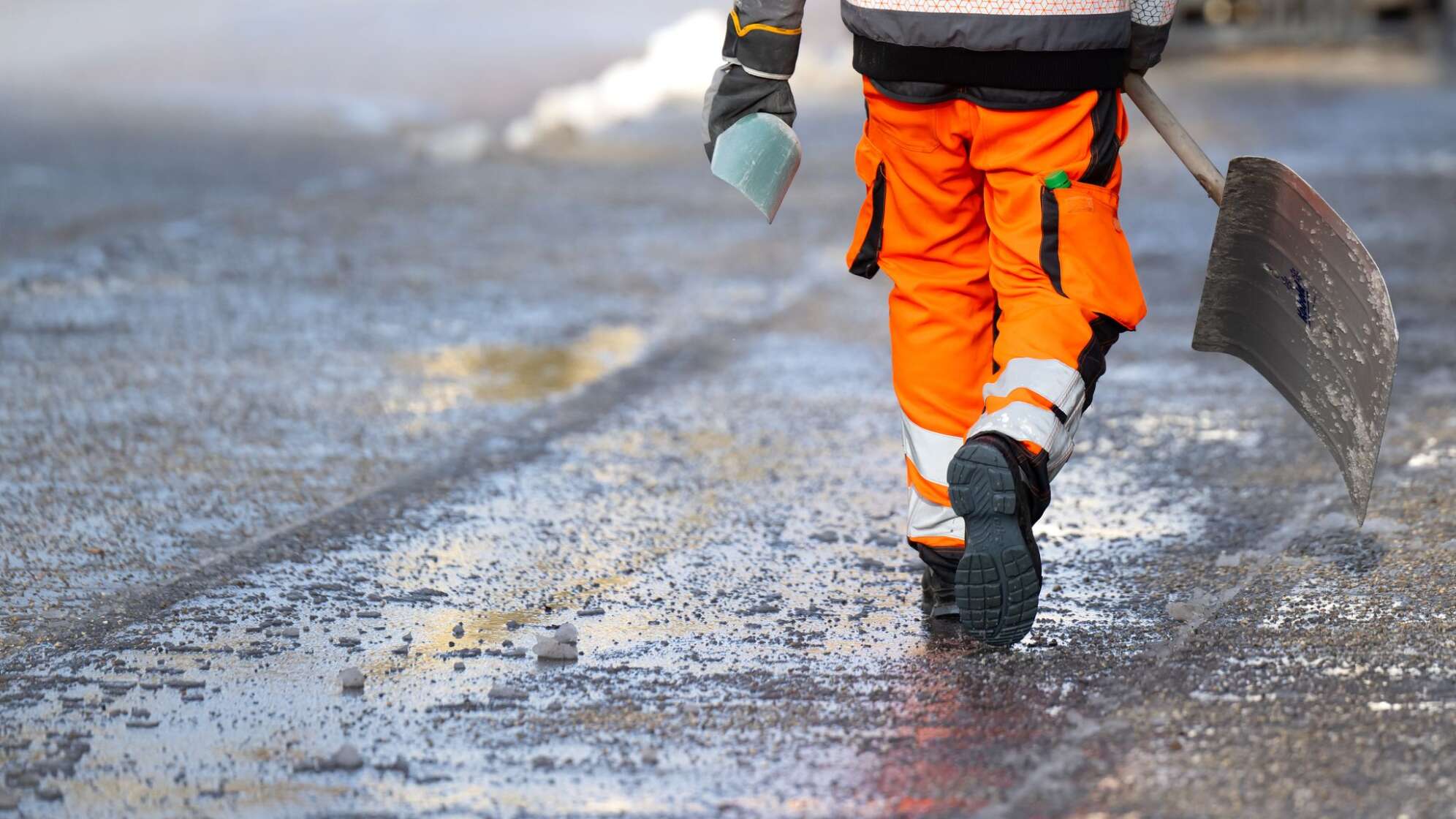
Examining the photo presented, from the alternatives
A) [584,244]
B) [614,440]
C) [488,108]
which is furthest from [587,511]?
[488,108]

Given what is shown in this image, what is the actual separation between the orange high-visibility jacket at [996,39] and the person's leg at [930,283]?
99 millimetres

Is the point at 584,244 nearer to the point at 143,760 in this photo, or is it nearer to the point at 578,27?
the point at 143,760

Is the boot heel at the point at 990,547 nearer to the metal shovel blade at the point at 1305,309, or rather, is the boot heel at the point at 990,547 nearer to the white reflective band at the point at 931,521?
the white reflective band at the point at 931,521

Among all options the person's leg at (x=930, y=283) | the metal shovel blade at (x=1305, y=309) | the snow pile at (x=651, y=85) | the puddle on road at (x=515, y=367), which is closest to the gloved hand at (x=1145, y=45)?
the metal shovel blade at (x=1305, y=309)

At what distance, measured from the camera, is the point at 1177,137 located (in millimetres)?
3412

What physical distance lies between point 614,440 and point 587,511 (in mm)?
611

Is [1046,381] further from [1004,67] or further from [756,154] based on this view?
[756,154]

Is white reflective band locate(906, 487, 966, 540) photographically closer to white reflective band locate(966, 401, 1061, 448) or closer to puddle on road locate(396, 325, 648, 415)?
white reflective band locate(966, 401, 1061, 448)

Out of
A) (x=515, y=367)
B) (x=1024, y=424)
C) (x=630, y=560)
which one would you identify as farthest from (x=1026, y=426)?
(x=515, y=367)

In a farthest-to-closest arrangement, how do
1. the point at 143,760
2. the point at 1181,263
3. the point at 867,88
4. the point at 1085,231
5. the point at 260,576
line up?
1. the point at 1181,263
2. the point at 260,576
3. the point at 867,88
4. the point at 1085,231
5. the point at 143,760

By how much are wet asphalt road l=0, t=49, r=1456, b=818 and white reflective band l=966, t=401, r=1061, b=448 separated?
1.22 feet

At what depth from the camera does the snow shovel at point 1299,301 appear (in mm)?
3162

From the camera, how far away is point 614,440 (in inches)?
181

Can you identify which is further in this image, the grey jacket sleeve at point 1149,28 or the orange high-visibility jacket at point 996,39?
the grey jacket sleeve at point 1149,28
